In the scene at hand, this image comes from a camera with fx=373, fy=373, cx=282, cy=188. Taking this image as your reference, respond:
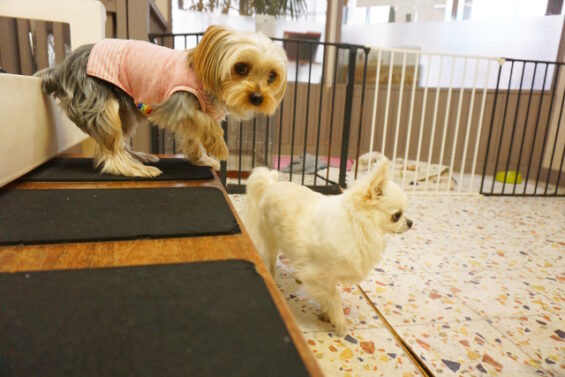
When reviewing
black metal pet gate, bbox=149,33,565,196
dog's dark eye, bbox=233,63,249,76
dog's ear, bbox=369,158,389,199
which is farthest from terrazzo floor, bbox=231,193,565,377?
black metal pet gate, bbox=149,33,565,196

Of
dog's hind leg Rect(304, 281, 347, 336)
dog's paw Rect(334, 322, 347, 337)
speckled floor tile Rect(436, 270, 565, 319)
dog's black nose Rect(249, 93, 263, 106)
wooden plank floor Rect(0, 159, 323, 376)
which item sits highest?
dog's black nose Rect(249, 93, 263, 106)

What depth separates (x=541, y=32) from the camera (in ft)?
12.9

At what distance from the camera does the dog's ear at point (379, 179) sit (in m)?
0.99

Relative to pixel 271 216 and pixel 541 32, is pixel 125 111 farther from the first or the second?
pixel 541 32

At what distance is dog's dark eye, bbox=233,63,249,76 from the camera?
1.27 m

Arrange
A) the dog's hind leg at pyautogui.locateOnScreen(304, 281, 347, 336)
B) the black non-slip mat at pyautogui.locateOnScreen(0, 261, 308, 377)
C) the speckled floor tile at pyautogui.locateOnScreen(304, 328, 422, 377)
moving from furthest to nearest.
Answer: the dog's hind leg at pyautogui.locateOnScreen(304, 281, 347, 336) → the speckled floor tile at pyautogui.locateOnScreen(304, 328, 422, 377) → the black non-slip mat at pyautogui.locateOnScreen(0, 261, 308, 377)

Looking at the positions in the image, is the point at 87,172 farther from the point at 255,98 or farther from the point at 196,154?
the point at 255,98

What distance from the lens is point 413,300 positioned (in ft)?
4.47

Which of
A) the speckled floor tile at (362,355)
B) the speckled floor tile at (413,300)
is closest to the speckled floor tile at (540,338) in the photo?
the speckled floor tile at (413,300)

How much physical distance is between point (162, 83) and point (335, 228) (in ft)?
2.53

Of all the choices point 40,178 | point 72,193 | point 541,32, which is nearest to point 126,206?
point 72,193

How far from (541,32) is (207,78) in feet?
13.7

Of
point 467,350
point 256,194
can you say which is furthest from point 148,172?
point 467,350

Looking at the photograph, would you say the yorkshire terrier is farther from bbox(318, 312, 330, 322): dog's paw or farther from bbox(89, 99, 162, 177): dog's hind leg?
bbox(318, 312, 330, 322): dog's paw
